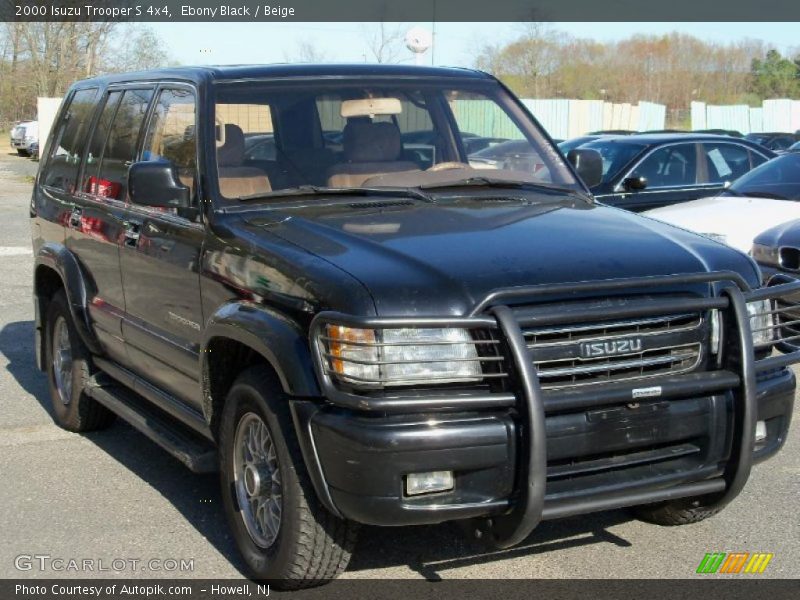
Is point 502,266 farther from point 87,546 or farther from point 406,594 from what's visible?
point 87,546

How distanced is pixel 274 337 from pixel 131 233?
5.99ft

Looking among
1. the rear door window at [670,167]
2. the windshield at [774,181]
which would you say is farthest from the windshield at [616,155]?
the windshield at [774,181]

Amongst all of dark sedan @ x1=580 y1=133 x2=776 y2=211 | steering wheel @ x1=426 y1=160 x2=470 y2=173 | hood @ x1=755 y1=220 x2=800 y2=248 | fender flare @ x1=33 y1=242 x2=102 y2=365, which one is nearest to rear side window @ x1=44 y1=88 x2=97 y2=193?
fender flare @ x1=33 y1=242 x2=102 y2=365

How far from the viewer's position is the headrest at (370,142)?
214 inches

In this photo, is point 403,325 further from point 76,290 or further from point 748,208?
point 748,208

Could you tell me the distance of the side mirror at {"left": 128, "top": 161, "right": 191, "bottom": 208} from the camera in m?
5.00

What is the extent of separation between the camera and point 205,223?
4.93 m

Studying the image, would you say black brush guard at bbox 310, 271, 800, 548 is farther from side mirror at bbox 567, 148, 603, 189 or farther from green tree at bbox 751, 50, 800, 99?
green tree at bbox 751, 50, 800, 99

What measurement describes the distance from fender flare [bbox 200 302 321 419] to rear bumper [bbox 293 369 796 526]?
0.33 ft

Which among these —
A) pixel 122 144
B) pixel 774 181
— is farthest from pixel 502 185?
pixel 774 181

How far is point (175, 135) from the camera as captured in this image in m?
5.55

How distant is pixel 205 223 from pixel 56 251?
216 centimetres

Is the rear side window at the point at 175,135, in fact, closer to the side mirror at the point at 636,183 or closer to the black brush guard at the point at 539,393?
the black brush guard at the point at 539,393

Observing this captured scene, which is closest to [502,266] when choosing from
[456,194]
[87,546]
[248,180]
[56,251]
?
[456,194]
